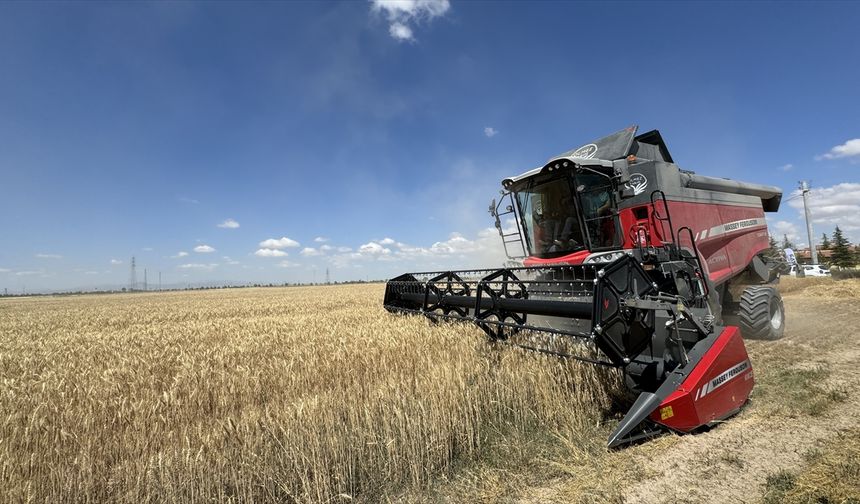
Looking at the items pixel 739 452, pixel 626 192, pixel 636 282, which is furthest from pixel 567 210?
pixel 739 452

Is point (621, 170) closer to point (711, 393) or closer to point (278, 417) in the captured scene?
point (711, 393)

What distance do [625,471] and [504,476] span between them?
781 millimetres

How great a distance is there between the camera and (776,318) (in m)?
6.69

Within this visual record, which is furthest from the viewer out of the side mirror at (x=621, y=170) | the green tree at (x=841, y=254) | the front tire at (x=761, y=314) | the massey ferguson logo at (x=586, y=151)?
the green tree at (x=841, y=254)

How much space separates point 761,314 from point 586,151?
12.5 ft

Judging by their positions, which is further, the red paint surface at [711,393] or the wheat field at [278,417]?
the red paint surface at [711,393]

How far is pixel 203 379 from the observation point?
134 inches

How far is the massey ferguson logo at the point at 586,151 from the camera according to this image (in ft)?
22.0

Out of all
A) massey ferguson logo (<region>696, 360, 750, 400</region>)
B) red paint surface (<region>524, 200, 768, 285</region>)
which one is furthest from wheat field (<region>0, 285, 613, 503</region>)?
red paint surface (<region>524, 200, 768, 285</region>)

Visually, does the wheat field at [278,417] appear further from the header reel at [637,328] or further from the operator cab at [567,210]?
the operator cab at [567,210]

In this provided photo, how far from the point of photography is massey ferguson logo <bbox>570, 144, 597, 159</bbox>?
22.0 ft

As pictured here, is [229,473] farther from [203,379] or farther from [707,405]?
[707,405]

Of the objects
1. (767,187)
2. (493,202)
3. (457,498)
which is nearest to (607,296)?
(457,498)

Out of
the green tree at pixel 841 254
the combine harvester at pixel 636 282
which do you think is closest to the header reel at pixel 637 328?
the combine harvester at pixel 636 282
